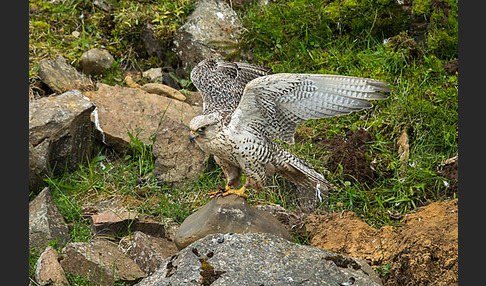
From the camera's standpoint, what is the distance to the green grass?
6.86m

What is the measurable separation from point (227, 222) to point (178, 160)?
5.97ft

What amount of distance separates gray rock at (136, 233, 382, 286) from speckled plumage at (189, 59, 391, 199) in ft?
3.54

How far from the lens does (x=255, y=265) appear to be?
4750 millimetres

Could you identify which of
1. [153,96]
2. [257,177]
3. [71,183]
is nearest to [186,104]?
[153,96]

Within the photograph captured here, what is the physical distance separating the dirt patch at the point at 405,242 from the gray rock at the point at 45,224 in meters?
2.53

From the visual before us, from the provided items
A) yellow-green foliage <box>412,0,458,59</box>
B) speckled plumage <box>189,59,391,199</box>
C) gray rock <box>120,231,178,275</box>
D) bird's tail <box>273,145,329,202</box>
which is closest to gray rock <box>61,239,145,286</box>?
gray rock <box>120,231,178,275</box>

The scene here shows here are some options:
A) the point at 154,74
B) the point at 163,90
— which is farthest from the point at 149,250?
the point at 154,74

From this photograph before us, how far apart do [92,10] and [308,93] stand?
4937 mm

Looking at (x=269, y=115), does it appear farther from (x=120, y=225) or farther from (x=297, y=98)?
(x=120, y=225)

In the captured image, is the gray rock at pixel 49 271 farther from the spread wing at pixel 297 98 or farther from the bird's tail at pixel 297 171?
the bird's tail at pixel 297 171

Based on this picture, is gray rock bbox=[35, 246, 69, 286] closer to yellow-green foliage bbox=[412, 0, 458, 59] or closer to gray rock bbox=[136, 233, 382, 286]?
gray rock bbox=[136, 233, 382, 286]

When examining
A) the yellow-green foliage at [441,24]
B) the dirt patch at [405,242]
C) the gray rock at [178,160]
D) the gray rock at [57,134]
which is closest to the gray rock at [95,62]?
the gray rock at [57,134]

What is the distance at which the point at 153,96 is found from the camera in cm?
802

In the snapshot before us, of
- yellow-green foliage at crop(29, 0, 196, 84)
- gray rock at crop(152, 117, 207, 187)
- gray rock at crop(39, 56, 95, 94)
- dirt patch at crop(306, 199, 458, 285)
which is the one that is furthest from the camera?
yellow-green foliage at crop(29, 0, 196, 84)
